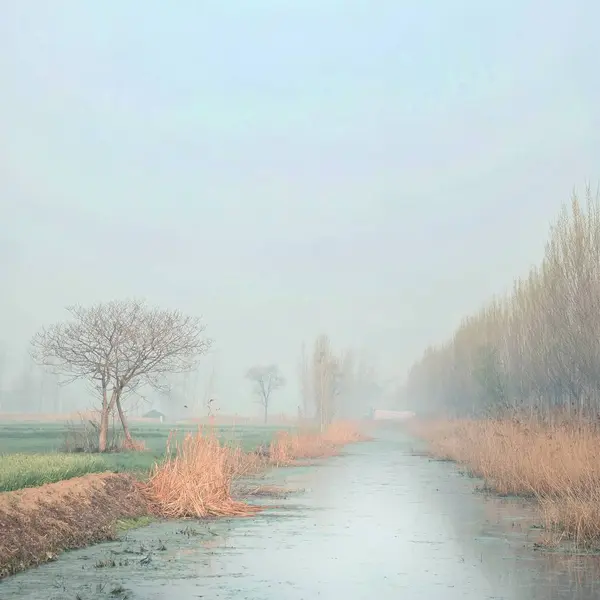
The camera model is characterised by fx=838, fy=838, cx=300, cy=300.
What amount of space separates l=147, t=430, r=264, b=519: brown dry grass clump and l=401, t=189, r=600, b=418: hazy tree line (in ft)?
40.7

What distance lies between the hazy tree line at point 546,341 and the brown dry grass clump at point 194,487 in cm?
1242

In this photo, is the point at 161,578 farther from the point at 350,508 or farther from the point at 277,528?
the point at 350,508

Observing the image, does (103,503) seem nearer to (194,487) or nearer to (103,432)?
(194,487)

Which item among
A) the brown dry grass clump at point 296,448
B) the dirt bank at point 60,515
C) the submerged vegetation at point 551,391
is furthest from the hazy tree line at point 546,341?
the dirt bank at point 60,515

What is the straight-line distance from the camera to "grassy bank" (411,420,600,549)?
533 inches

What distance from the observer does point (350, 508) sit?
18531mm

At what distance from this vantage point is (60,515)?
12742 millimetres

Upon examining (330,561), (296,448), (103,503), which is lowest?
(330,561)

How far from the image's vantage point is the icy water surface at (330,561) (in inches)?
376

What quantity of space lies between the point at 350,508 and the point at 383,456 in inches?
904

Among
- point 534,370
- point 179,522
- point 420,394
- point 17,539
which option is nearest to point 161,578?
point 17,539

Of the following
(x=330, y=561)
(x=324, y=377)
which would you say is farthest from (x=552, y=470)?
(x=324, y=377)

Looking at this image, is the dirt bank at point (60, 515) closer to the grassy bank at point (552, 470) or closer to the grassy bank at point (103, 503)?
the grassy bank at point (103, 503)

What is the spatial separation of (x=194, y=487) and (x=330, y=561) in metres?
5.69
